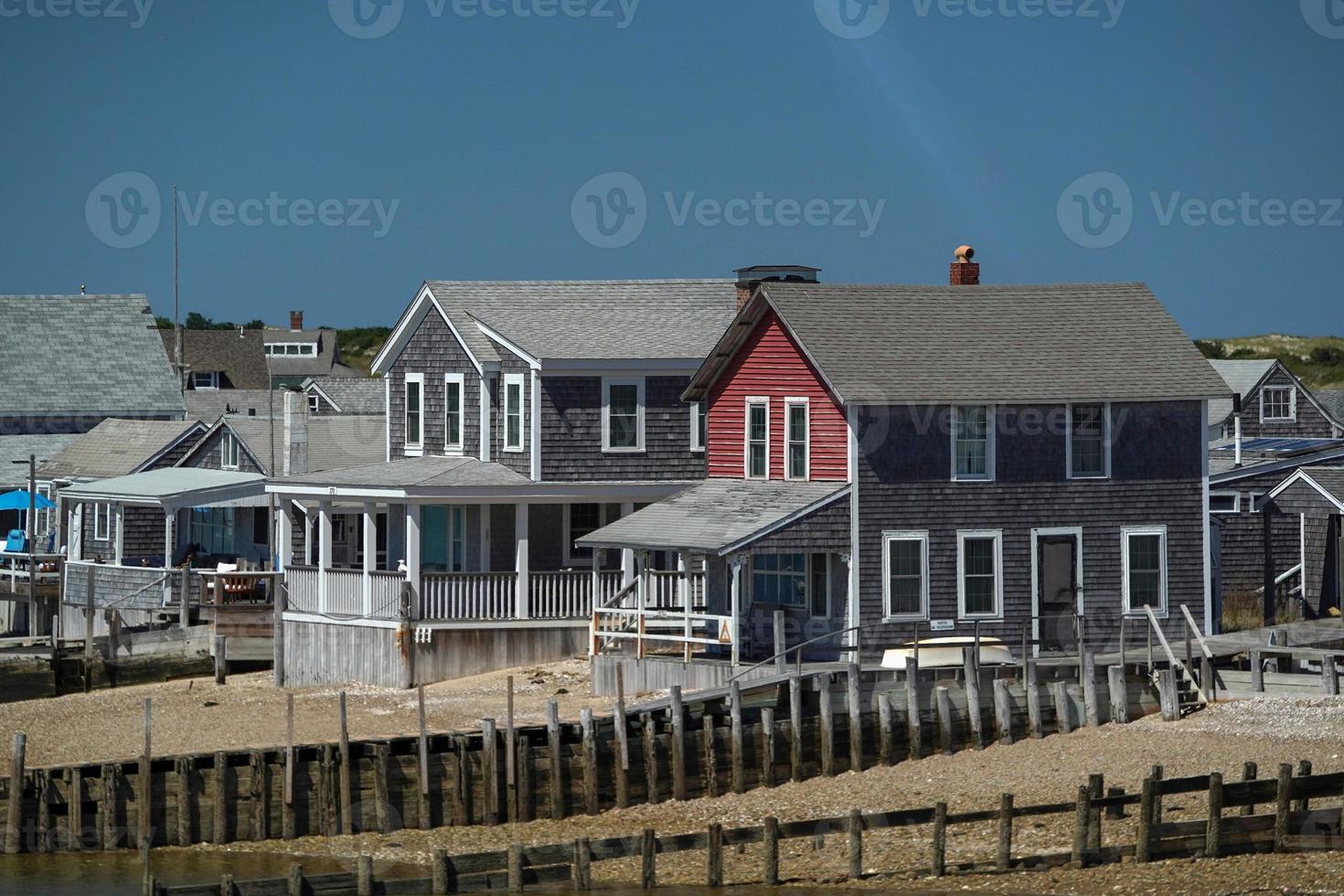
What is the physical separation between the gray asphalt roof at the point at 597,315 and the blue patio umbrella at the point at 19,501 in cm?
1993

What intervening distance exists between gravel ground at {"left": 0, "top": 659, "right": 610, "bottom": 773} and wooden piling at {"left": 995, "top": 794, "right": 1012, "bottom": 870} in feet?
35.5

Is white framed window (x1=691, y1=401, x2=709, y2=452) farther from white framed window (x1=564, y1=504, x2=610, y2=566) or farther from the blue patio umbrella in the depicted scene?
the blue patio umbrella

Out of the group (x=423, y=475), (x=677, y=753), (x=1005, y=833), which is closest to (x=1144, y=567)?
(x=677, y=753)

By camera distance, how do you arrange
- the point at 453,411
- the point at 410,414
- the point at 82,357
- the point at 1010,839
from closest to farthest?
the point at 1010,839, the point at 453,411, the point at 410,414, the point at 82,357

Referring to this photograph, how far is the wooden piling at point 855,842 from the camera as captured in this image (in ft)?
87.1

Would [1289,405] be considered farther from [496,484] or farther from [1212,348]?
[1212,348]

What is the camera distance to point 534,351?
1692 inches

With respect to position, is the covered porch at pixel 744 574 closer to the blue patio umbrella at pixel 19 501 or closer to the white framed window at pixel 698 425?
the white framed window at pixel 698 425

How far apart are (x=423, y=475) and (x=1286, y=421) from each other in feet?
124

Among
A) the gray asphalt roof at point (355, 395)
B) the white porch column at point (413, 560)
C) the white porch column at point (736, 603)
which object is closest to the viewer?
the white porch column at point (736, 603)

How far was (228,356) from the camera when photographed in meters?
115

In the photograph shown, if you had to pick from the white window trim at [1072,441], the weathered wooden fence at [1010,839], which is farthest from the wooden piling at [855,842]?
the white window trim at [1072,441]

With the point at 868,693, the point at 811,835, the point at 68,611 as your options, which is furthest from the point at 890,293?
the point at 68,611

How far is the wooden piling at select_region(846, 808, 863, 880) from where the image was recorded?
87.1 feet
